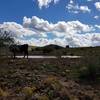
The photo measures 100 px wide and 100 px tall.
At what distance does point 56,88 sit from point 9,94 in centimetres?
207

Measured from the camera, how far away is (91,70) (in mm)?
25859

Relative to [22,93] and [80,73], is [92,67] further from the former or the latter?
[22,93]

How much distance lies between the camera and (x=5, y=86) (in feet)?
67.5

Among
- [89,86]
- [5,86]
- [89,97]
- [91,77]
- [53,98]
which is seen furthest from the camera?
[91,77]

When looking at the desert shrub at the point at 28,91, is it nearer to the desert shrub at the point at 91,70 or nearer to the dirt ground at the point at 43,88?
the dirt ground at the point at 43,88

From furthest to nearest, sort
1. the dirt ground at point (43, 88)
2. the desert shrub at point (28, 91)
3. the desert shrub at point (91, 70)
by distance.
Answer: the desert shrub at point (91, 70)
the dirt ground at point (43, 88)
the desert shrub at point (28, 91)

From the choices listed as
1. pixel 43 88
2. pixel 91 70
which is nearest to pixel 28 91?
pixel 43 88

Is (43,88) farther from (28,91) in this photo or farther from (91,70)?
(91,70)

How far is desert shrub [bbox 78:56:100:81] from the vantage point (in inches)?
1010

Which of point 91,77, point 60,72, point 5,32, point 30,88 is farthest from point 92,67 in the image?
point 30,88

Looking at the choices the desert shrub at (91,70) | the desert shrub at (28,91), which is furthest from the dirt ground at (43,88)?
the desert shrub at (91,70)

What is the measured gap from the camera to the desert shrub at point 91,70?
2566 centimetres

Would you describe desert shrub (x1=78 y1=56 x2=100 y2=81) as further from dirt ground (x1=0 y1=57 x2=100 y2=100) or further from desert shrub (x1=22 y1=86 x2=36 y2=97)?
desert shrub (x1=22 y1=86 x2=36 y2=97)

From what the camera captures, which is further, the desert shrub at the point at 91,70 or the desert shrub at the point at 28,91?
the desert shrub at the point at 91,70
